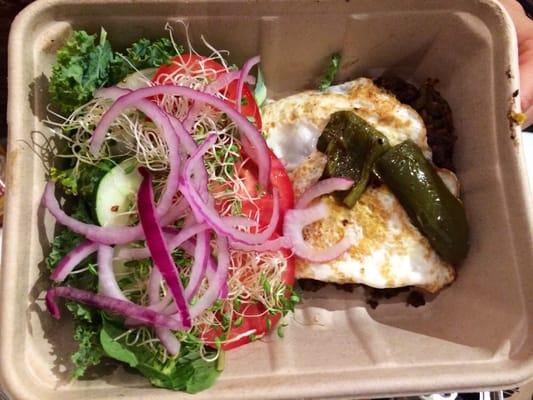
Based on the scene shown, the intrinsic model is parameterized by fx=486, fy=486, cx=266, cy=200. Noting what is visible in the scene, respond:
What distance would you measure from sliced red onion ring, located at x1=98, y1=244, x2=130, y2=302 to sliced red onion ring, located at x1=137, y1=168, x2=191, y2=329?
18 centimetres

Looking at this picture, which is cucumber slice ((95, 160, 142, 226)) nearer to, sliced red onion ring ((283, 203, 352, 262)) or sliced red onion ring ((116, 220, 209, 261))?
sliced red onion ring ((116, 220, 209, 261))

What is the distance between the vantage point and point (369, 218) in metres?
2.13

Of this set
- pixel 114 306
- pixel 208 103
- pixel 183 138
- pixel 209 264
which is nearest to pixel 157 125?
pixel 183 138

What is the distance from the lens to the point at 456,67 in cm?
229

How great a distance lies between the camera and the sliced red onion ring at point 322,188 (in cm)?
207

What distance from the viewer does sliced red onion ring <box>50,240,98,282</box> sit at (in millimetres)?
1802

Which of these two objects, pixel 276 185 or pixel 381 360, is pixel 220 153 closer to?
pixel 276 185

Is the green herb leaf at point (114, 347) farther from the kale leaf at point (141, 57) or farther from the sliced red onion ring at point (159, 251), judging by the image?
the kale leaf at point (141, 57)

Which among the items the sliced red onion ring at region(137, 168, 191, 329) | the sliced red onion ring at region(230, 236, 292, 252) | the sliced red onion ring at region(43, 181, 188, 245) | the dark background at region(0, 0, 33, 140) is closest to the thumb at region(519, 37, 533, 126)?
the sliced red onion ring at region(230, 236, 292, 252)

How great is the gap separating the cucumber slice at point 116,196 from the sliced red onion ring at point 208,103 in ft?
0.43

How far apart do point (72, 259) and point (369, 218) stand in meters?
1.22

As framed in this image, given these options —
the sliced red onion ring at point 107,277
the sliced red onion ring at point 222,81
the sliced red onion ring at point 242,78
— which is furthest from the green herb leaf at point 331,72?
the sliced red onion ring at point 107,277

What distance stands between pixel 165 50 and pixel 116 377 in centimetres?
137

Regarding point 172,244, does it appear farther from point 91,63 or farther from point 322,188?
point 91,63
